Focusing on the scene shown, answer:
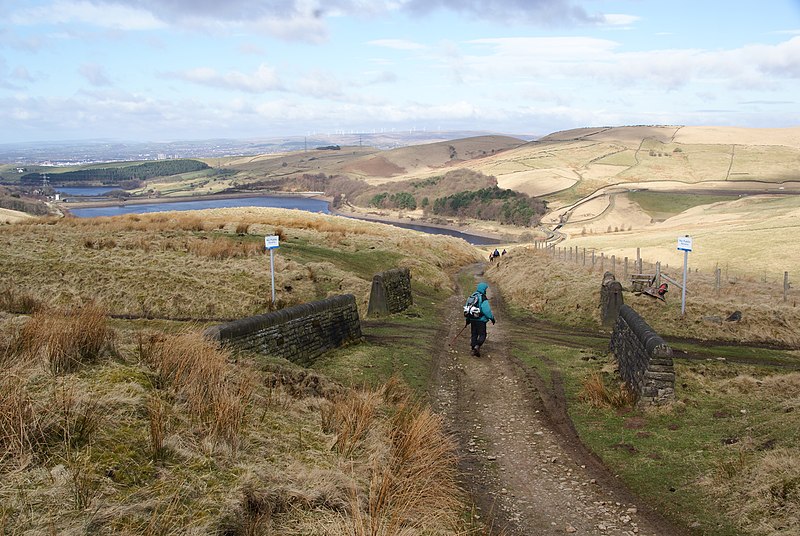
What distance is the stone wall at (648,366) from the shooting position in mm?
11336

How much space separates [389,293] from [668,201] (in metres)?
115

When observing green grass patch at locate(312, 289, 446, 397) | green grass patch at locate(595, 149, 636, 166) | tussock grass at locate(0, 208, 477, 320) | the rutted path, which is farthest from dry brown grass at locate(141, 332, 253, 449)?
green grass patch at locate(595, 149, 636, 166)

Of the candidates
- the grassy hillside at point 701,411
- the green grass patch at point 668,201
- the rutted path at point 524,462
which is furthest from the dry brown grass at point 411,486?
the green grass patch at point 668,201

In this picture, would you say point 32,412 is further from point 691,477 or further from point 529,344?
point 529,344

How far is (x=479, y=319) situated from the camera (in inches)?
642

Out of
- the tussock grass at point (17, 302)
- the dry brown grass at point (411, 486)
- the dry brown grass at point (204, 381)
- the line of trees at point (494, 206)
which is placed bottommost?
the line of trees at point (494, 206)

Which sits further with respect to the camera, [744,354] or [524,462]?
[744,354]

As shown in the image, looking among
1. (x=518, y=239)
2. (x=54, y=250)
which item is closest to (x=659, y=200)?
(x=518, y=239)

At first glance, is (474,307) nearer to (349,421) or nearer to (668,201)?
(349,421)

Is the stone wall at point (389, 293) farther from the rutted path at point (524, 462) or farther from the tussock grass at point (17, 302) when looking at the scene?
the tussock grass at point (17, 302)

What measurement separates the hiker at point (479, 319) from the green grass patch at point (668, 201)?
106 meters

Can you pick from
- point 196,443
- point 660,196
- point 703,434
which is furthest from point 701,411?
point 660,196

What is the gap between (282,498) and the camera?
5.84 metres

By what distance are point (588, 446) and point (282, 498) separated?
5.99 metres
